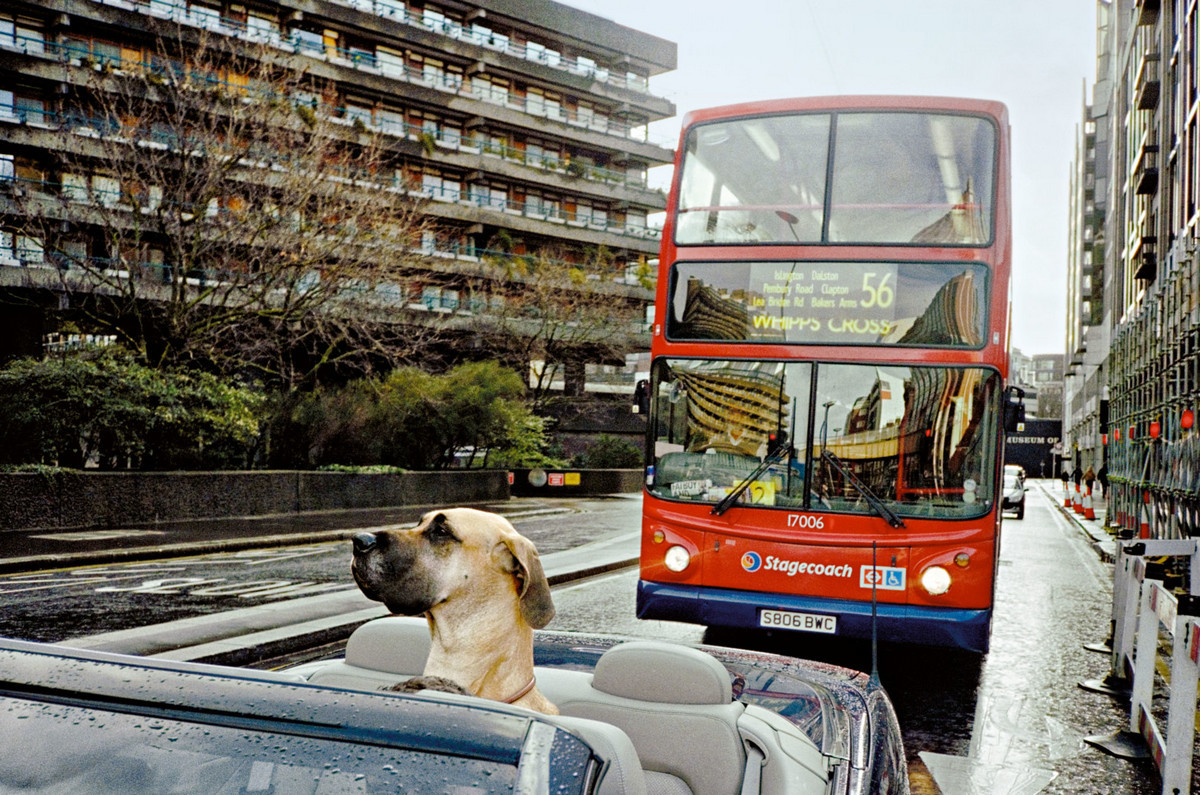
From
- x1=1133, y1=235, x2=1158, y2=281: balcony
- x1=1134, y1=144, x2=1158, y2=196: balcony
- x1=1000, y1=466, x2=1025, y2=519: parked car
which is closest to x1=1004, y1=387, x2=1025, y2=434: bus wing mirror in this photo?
x1=1000, y1=466, x2=1025, y2=519: parked car

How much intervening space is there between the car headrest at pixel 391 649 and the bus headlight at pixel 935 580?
17.6 feet

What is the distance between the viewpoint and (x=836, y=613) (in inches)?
299

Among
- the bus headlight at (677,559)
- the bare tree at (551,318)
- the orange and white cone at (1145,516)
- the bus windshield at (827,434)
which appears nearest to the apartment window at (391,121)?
the bare tree at (551,318)

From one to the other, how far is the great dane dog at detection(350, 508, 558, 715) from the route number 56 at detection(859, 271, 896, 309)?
5452mm

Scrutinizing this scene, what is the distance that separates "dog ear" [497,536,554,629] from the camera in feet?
9.49

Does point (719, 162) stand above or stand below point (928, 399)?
above

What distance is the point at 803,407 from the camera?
26.1 feet

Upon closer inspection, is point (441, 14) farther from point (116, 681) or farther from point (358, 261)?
point (116, 681)

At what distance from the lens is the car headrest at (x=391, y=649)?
290 centimetres

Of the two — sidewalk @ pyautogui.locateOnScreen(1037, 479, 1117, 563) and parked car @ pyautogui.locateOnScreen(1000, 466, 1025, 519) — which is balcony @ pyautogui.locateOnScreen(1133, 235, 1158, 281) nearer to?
parked car @ pyautogui.locateOnScreen(1000, 466, 1025, 519)

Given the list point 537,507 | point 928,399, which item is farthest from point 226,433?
point 928,399

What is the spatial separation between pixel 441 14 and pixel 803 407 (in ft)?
176

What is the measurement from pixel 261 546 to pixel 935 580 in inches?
482

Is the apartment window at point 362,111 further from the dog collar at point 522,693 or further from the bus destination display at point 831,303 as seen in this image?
the dog collar at point 522,693
